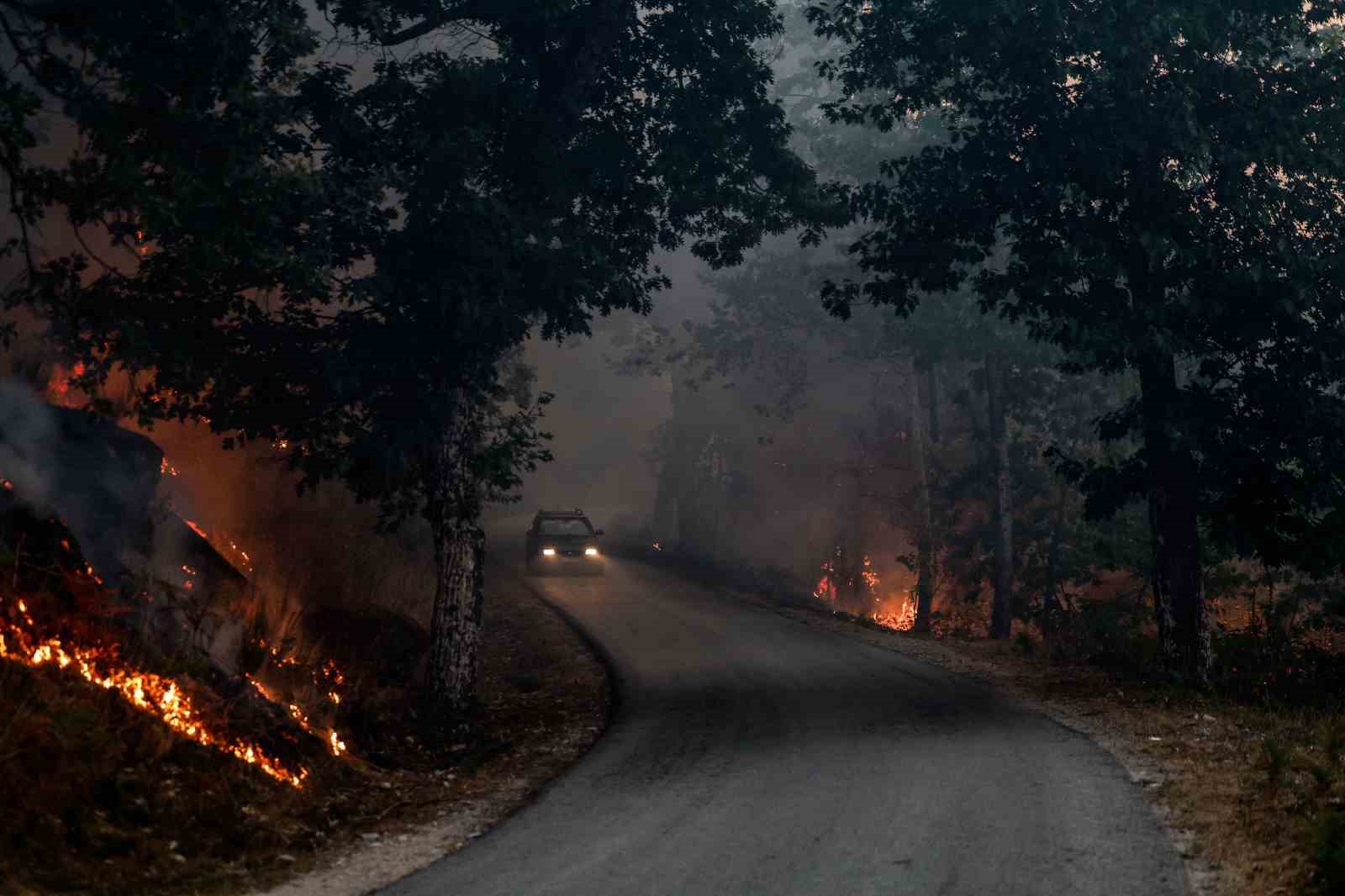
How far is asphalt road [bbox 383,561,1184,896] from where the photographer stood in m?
7.31

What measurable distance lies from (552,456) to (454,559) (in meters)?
2.33

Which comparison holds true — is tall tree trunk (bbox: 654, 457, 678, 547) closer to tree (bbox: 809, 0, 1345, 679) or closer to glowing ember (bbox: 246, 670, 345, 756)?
tree (bbox: 809, 0, 1345, 679)

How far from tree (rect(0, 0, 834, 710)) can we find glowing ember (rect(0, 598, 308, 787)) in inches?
125

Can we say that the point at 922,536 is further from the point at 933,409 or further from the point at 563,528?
the point at 563,528

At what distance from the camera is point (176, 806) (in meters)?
8.05

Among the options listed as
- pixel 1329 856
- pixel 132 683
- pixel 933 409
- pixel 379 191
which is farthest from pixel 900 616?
pixel 1329 856

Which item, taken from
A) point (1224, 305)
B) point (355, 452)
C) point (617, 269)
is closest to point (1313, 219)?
point (1224, 305)

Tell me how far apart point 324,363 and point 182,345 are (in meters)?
1.51

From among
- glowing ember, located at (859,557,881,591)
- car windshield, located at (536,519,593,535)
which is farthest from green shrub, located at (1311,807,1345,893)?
glowing ember, located at (859,557,881,591)

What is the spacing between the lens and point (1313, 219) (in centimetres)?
1455

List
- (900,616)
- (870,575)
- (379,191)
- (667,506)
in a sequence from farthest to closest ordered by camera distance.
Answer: (667,506) < (870,575) < (900,616) < (379,191)

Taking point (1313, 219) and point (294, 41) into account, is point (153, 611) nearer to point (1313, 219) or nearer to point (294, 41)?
point (294, 41)

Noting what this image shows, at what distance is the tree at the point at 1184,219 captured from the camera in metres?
13.8

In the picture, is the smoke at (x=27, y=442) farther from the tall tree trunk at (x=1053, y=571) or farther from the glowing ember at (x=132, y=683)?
the tall tree trunk at (x=1053, y=571)
